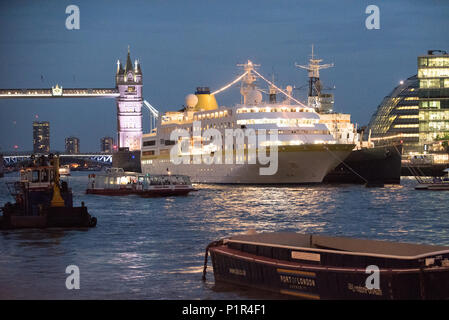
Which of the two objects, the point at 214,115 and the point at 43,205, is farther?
the point at 214,115

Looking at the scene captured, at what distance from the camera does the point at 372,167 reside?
293ft

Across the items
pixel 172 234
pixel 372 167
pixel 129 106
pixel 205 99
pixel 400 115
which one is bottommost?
pixel 172 234

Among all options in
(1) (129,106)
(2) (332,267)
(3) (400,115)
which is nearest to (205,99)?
(3) (400,115)

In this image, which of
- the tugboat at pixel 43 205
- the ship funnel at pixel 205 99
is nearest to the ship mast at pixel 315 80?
the ship funnel at pixel 205 99

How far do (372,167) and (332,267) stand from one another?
243 ft

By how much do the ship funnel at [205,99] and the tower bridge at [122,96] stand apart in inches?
3383

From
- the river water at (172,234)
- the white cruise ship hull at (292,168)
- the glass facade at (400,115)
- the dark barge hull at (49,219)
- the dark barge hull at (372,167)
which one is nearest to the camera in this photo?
the river water at (172,234)

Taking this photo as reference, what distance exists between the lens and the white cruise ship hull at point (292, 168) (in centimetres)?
7350

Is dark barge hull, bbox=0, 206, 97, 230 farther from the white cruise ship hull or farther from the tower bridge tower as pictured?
the tower bridge tower

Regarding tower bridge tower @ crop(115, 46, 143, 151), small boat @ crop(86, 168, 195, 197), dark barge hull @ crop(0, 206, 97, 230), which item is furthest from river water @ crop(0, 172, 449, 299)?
tower bridge tower @ crop(115, 46, 143, 151)

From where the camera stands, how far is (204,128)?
87.6 metres

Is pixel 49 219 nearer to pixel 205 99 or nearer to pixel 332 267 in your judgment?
pixel 332 267

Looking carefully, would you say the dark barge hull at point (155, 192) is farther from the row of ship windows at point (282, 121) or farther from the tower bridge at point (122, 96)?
the tower bridge at point (122, 96)

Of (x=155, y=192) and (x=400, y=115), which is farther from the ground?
(x=400, y=115)
